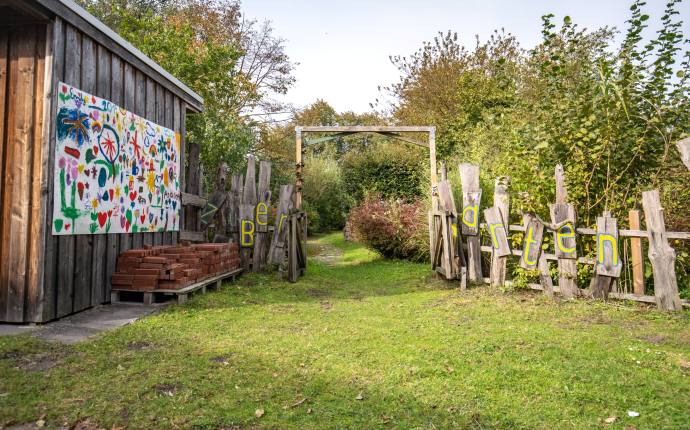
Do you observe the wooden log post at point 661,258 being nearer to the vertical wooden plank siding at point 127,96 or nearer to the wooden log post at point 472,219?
the wooden log post at point 472,219

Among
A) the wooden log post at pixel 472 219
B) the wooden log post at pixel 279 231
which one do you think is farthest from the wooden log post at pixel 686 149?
the wooden log post at pixel 279 231

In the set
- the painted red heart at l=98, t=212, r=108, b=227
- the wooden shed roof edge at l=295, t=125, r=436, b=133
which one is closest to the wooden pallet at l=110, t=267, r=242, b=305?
the painted red heart at l=98, t=212, r=108, b=227

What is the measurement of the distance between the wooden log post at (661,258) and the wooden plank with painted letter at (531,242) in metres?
1.43

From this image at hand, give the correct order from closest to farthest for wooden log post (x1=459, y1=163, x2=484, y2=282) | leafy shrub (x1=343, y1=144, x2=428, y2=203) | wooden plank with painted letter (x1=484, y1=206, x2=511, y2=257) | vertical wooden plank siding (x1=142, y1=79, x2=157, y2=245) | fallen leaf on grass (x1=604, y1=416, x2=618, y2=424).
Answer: fallen leaf on grass (x1=604, y1=416, x2=618, y2=424), wooden plank with painted letter (x1=484, y1=206, x2=511, y2=257), vertical wooden plank siding (x1=142, y1=79, x2=157, y2=245), wooden log post (x1=459, y1=163, x2=484, y2=282), leafy shrub (x1=343, y1=144, x2=428, y2=203)

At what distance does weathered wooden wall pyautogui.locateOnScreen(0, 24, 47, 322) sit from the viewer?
5.42 meters

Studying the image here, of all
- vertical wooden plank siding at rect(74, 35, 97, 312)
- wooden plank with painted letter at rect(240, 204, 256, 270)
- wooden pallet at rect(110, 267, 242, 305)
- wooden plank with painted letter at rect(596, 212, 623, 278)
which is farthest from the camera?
wooden plank with painted letter at rect(240, 204, 256, 270)

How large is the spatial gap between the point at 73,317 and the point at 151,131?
3531mm

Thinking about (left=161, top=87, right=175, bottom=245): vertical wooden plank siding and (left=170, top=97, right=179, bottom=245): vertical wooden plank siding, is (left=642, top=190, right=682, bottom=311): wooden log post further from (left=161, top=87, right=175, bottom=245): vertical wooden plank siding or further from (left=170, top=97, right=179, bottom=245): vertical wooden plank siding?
(left=170, top=97, right=179, bottom=245): vertical wooden plank siding

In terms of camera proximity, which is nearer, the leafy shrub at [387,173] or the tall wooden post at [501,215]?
the tall wooden post at [501,215]

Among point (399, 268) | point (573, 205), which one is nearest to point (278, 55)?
point (399, 268)

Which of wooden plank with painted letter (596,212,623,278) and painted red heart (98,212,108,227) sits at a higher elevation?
painted red heart (98,212,108,227)

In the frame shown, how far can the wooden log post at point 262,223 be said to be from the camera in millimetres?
10289

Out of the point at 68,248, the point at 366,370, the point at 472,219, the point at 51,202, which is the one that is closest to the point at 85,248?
the point at 68,248

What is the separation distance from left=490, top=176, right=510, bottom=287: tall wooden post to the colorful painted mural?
5825 mm
